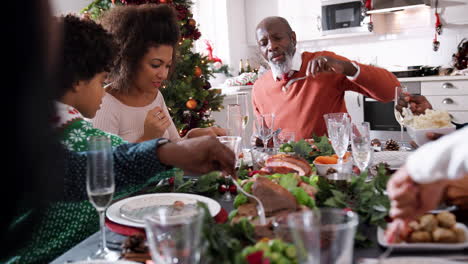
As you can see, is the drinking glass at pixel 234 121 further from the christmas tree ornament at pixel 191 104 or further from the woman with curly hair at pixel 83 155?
the christmas tree ornament at pixel 191 104

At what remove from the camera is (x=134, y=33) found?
2.08 m

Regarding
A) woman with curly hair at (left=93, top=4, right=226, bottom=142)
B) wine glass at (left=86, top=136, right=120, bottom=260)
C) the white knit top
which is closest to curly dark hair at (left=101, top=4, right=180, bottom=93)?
woman with curly hair at (left=93, top=4, right=226, bottom=142)

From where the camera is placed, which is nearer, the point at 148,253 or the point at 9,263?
the point at 148,253

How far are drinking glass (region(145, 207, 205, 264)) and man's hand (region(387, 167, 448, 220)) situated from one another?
0.31 meters

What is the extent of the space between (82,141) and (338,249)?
32.6 inches

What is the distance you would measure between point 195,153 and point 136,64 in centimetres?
114

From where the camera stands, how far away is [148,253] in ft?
2.76

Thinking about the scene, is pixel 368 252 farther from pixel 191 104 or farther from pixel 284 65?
pixel 191 104

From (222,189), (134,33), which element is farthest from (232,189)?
(134,33)

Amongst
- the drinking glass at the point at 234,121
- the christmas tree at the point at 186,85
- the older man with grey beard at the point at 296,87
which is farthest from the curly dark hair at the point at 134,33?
the christmas tree at the point at 186,85

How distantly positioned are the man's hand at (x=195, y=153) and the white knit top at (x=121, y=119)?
0.98 metres

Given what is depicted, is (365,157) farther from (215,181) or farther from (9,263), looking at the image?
(9,263)

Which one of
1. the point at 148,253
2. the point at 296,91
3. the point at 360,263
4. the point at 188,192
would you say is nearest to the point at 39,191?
the point at 148,253

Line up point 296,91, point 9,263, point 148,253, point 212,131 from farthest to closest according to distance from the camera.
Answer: point 296,91 → point 212,131 → point 9,263 → point 148,253
